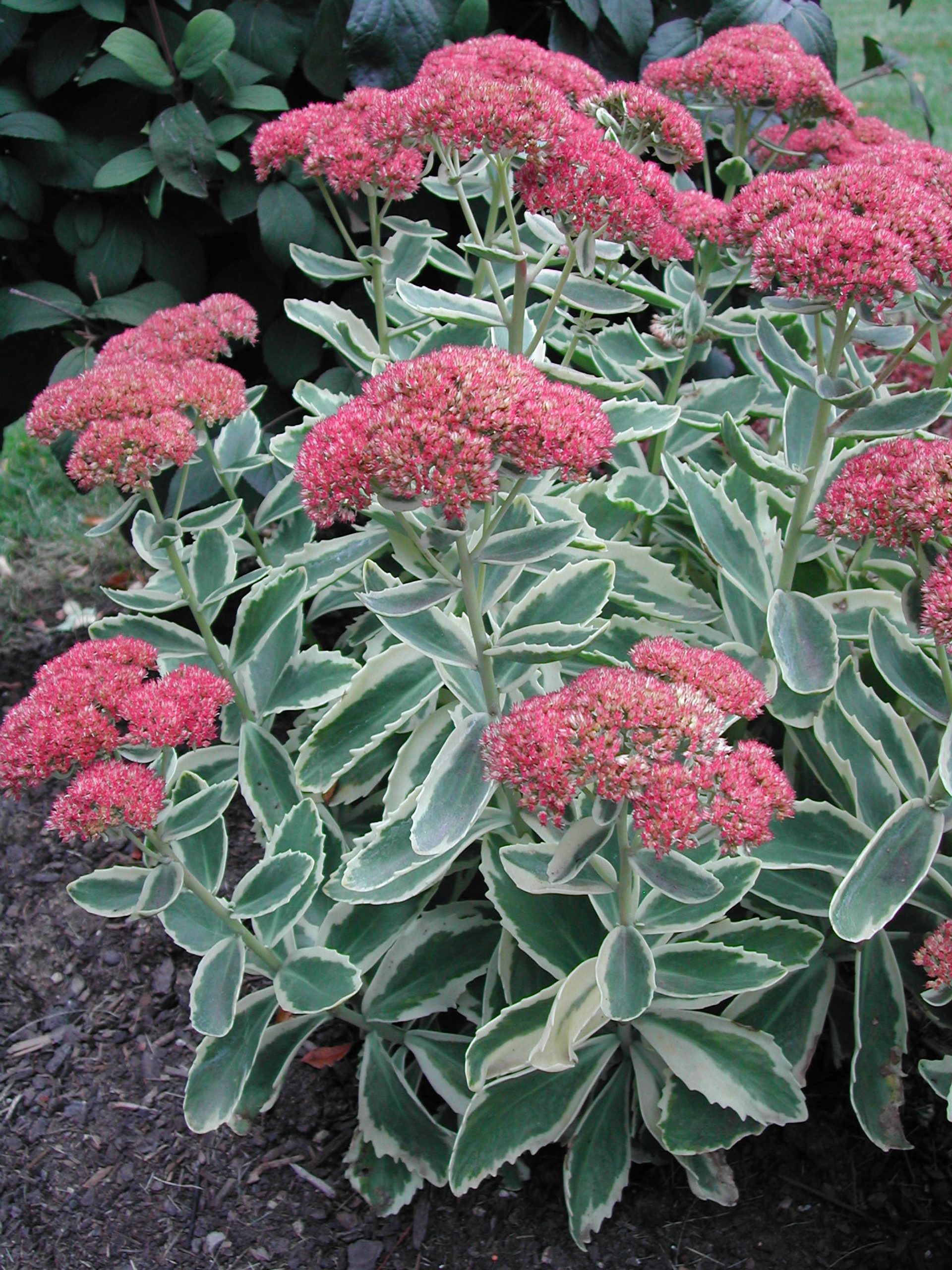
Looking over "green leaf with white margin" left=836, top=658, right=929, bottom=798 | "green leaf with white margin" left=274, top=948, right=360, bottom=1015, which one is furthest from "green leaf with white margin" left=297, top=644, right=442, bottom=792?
"green leaf with white margin" left=836, top=658, right=929, bottom=798

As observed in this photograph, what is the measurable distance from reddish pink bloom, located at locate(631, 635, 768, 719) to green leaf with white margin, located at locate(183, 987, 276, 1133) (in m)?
0.79

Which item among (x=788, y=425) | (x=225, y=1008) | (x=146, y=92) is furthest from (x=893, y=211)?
(x=146, y=92)

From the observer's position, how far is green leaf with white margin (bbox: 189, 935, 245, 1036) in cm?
142

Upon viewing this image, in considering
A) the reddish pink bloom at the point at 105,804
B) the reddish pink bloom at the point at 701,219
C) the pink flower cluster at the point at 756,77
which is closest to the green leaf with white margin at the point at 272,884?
the reddish pink bloom at the point at 105,804

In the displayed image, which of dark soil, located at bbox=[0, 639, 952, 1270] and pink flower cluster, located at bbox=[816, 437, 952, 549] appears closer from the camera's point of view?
pink flower cluster, located at bbox=[816, 437, 952, 549]

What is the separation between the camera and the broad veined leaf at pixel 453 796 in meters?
1.32

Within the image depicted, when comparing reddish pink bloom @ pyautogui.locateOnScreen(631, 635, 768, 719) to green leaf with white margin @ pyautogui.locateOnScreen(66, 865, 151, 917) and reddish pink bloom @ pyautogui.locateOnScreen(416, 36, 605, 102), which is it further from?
reddish pink bloom @ pyautogui.locateOnScreen(416, 36, 605, 102)

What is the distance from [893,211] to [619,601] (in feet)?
2.36

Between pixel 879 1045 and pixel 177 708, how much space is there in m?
1.12

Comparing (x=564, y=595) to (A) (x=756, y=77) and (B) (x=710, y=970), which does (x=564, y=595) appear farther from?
(A) (x=756, y=77)

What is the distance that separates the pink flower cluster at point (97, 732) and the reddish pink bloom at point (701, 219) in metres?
1.18

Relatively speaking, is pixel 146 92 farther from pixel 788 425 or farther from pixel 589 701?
pixel 589 701

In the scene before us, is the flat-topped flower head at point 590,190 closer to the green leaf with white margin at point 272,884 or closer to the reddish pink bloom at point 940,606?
the reddish pink bloom at point 940,606

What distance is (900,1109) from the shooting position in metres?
1.64
